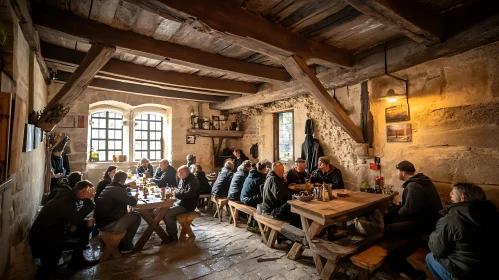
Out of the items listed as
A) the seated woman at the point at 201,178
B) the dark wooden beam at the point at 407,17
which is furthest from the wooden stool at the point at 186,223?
the dark wooden beam at the point at 407,17

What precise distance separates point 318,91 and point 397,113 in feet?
4.79

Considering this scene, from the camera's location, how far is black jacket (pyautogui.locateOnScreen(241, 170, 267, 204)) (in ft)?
15.7

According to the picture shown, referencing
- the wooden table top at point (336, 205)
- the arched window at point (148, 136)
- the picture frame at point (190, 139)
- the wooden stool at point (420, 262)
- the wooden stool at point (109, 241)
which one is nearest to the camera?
the wooden stool at point (420, 262)

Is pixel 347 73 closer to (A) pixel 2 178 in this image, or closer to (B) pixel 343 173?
(B) pixel 343 173

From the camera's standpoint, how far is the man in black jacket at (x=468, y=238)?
206 cm

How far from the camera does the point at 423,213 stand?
3.11 metres

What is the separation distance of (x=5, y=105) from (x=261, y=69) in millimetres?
3874

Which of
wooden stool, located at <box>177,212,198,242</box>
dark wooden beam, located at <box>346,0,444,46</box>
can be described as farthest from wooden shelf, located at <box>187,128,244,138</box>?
dark wooden beam, located at <box>346,0,444,46</box>

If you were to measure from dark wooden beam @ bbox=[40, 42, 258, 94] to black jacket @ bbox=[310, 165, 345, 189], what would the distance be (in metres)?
2.72

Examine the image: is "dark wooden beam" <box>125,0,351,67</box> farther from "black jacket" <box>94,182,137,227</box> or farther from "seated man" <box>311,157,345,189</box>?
"black jacket" <box>94,182,137,227</box>

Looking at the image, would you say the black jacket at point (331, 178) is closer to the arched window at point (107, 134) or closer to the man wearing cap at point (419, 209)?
the man wearing cap at point (419, 209)

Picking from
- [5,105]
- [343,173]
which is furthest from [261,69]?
[5,105]

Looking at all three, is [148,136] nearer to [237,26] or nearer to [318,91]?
[318,91]

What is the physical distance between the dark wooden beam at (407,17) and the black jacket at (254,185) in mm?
3167
